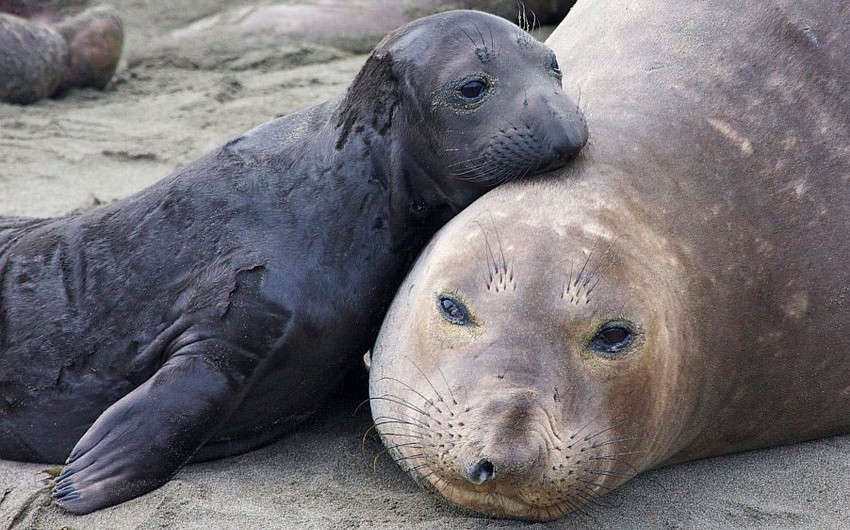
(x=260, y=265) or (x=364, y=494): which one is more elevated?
(x=260, y=265)

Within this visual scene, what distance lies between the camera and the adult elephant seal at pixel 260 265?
3.75 m

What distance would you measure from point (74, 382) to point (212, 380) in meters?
0.63

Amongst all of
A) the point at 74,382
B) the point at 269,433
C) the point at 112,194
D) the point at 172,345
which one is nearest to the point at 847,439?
the point at 269,433

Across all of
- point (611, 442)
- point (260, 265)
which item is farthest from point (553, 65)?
point (611, 442)

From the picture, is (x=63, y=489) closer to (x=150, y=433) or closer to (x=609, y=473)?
(x=150, y=433)

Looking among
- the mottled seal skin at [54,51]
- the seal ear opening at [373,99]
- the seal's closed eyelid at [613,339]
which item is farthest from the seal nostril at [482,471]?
the mottled seal skin at [54,51]

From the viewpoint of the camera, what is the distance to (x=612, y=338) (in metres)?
3.30

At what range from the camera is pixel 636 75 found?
4098mm

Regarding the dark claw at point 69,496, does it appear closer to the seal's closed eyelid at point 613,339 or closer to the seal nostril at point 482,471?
the seal nostril at point 482,471

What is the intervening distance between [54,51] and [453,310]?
606 centimetres

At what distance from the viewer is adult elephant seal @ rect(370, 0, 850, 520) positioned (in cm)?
321

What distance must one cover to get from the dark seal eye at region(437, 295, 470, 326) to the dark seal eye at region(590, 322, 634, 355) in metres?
0.34

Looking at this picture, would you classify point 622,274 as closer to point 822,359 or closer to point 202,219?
point 822,359

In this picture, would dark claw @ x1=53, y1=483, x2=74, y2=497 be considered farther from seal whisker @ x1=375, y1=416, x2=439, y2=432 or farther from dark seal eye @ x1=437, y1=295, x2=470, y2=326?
dark seal eye @ x1=437, y1=295, x2=470, y2=326
